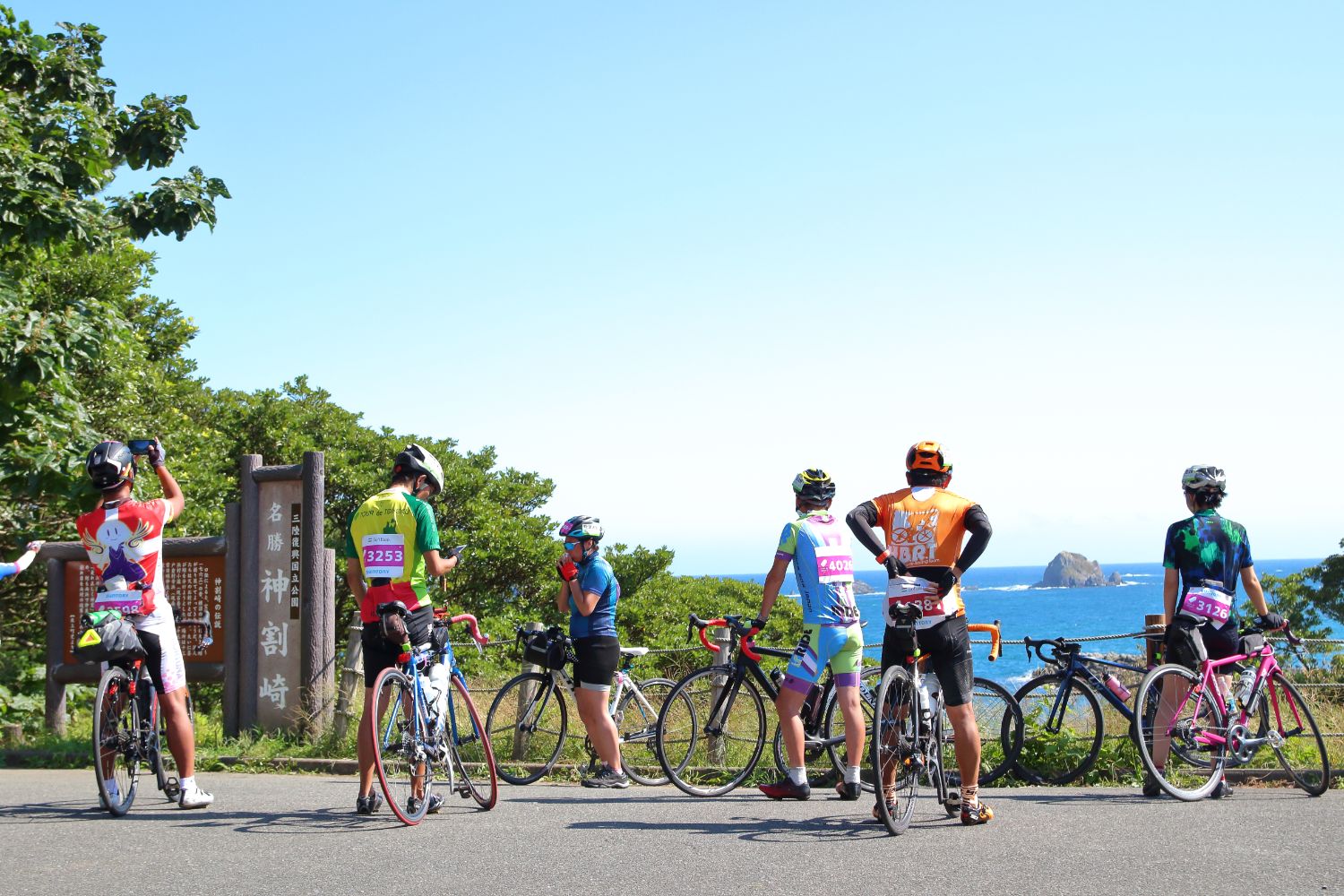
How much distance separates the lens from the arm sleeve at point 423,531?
6.86 meters

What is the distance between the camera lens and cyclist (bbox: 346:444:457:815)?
676cm

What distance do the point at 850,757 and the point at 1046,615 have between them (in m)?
163

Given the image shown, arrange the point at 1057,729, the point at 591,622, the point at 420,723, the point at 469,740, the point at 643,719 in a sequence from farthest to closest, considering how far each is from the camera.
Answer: the point at 643,719
the point at 1057,729
the point at 591,622
the point at 469,740
the point at 420,723

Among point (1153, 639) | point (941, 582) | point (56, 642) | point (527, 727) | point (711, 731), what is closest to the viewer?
point (941, 582)

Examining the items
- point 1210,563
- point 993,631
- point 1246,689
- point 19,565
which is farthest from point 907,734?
point 19,565

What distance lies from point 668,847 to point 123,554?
371 cm

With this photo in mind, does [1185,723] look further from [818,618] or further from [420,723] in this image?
[420,723]

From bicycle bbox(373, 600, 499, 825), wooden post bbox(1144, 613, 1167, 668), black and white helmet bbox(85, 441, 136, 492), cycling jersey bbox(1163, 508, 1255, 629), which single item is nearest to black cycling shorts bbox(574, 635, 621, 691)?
bicycle bbox(373, 600, 499, 825)

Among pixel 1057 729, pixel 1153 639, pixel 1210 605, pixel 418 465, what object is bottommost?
pixel 1057 729

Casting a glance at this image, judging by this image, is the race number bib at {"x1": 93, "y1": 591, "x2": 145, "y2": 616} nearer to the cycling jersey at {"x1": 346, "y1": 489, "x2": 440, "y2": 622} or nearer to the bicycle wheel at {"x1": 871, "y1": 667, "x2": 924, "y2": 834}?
the cycling jersey at {"x1": 346, "y1": 489, "x2": 440, "y2": 622}

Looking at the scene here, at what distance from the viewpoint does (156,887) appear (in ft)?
16.9

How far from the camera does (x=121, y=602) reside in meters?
6.85

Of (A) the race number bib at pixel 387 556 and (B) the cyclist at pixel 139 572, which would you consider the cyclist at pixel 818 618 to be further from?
(B) the cyclist at pixel 139 572

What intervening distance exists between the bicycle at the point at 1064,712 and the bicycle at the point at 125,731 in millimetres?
5755
